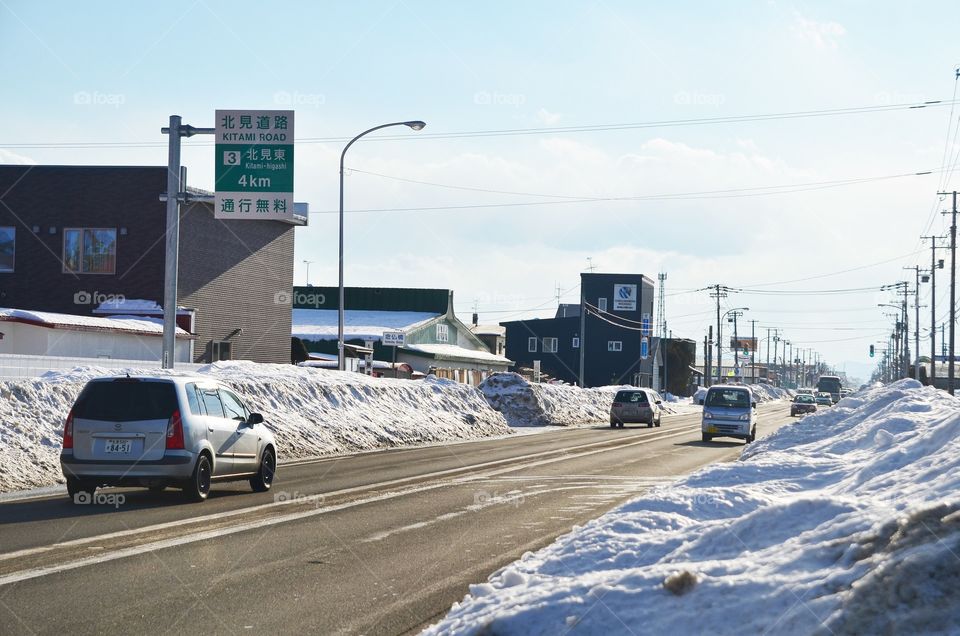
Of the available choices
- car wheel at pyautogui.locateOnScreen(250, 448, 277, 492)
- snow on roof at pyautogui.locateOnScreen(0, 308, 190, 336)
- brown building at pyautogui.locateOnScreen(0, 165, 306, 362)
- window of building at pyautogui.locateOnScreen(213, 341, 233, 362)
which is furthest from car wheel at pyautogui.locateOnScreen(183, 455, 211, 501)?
window of building at pyautogui.locateOnScreen(213, 341, 233, 362)

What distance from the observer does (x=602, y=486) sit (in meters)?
17.5

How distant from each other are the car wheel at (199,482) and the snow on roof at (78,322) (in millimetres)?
20315

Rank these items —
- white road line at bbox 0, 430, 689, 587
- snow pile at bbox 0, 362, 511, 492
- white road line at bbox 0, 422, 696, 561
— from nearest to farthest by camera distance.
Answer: white road line at bbox 0, 430, 689, 587, white road line at bbox 0, 422, 696, 561, snow pile at bbox 0, 362, 511, 492

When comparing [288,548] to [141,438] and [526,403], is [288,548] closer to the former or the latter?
[141,438]

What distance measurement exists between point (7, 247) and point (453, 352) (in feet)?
133

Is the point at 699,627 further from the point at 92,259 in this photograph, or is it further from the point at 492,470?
the point at 92,259

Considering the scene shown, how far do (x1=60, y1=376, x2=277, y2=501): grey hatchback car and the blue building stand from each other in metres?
93.2

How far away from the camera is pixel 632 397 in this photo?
151 ft

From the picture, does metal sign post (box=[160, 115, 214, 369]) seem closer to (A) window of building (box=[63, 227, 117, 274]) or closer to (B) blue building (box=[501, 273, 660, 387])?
(A) window of building (box=[63, 227, 117, 274])

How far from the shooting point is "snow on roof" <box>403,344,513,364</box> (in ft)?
247

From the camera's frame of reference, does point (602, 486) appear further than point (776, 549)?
Yes

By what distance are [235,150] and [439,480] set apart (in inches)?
456

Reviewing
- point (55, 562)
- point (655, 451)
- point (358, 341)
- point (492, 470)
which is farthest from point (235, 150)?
point (358, 341)

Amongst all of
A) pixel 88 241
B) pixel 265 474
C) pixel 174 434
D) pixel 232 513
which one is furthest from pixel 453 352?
pixel 232 513
